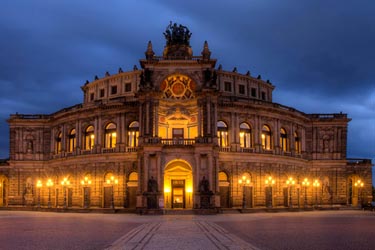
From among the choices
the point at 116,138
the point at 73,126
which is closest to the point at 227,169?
the point at 116,138

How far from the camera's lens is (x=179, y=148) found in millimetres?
64500

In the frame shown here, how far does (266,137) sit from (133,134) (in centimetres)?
2008

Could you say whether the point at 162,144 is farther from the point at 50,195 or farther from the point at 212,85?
the point at 50,195

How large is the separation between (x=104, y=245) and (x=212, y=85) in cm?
4386

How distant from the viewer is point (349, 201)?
8556 centimetres

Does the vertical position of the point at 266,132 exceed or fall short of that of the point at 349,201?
it exceeds it

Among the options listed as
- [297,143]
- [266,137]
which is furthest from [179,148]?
[297,143]

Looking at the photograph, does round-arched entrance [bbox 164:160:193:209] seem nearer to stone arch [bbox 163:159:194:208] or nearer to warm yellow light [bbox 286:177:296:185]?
stone arch [bbox 163:159:194:208]

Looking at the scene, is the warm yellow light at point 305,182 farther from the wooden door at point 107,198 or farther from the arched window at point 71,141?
→ the arched window at point 71,141

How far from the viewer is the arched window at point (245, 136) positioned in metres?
73.1

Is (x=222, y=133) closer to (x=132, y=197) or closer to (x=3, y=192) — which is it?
(x=132, y=197)

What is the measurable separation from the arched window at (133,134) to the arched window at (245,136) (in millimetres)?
15248

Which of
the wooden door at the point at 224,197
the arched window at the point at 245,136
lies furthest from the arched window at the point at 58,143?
the arched window at the point at 245,136

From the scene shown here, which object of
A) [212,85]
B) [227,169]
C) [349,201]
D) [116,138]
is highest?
[212,85]
